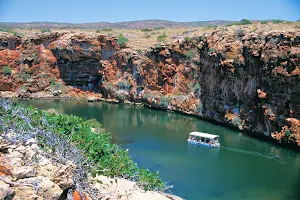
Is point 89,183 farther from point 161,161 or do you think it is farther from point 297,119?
point 297,119

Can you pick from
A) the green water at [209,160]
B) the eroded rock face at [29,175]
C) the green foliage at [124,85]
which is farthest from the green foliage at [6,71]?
the eroded rock face at [29,175]

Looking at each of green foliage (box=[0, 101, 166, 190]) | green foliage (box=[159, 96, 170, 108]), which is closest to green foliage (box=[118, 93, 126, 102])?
green foliage (box=[159, 96, 170, 108])

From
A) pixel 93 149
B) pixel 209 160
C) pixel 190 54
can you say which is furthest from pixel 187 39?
pixel 93 149

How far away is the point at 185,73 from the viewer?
4956cm

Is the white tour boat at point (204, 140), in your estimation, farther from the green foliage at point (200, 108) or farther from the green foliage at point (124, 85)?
the green foliage at point (124, 85)

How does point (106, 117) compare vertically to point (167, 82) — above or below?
below

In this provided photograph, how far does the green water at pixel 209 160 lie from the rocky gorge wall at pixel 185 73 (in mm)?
2978

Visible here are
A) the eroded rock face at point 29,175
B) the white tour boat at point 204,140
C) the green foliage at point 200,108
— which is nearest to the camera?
the eroded rock face at point 29,175

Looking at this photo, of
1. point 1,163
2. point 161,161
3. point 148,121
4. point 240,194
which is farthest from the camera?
point 148,121

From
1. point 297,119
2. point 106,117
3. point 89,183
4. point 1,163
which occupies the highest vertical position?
point 1,163

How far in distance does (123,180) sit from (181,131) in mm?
24546

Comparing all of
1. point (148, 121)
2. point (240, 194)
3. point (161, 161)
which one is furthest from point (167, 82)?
point (240, 194)

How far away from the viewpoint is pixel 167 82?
5159 centimetres

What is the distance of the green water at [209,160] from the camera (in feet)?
75.6
